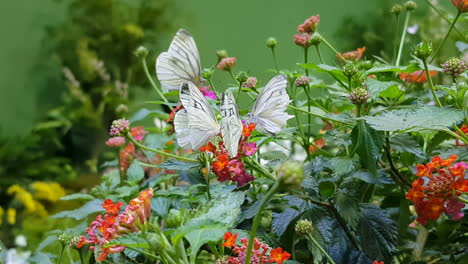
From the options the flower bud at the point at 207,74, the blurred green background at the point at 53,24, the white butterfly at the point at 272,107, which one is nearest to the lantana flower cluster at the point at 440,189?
the white butterfly at the point at 272,107

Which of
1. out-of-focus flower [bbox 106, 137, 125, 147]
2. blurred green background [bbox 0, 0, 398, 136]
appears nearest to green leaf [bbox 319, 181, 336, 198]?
out-of-focus flower [bbox 106, 137, 125, 147]

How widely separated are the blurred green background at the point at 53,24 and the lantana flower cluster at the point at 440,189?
6.22 feet

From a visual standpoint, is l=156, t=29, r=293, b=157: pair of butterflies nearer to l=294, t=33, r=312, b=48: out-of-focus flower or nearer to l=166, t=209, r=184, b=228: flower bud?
l=166, t=209, r=184, b=228: flower bud

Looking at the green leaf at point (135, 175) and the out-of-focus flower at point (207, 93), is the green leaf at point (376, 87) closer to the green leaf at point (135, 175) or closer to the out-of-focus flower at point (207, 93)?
the out-of-focus flower at point (207, 93)

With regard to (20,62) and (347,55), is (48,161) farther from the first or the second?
(347,55)

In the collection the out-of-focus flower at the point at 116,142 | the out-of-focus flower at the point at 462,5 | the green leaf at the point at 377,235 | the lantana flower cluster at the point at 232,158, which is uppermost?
the out-of-focus flower at the point at 462,5

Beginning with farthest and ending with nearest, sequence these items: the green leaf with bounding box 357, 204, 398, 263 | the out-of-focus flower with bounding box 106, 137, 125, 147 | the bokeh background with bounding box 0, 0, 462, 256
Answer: the bokeh background with bounding box 0, 0, 462, 256, the out-of-focus flower with bounding box 106, 137, 125, 147, the green leaf with bounding box 357, 204, 398, 263

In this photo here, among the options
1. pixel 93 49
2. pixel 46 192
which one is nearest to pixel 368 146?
pixel 46 192

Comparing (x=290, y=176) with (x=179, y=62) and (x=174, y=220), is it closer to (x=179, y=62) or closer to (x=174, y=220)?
(x=174, y=220)

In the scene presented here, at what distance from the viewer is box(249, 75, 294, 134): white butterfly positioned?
1.54 feet

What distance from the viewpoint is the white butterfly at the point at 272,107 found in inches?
18.5

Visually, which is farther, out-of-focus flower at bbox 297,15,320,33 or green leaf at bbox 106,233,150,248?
out-of-focus flower at bbox 297,15,320,33

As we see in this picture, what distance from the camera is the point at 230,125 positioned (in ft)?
1.44

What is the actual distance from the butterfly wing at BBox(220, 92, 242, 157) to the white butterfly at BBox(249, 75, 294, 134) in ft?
0.13
